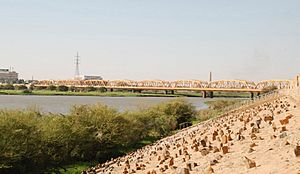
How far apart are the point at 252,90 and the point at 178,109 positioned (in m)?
61.1

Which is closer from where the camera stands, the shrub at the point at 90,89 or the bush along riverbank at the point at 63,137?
the bush along riverbank at the point at 63,137

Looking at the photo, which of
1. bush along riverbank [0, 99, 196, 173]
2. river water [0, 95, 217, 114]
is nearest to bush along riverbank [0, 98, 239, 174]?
bush along riverbank [0, 99, 196, 173]

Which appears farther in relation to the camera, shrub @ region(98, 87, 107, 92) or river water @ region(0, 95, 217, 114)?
shrub @ region(98, 87, 107, 92)

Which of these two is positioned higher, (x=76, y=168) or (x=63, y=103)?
(x=63, y=103)

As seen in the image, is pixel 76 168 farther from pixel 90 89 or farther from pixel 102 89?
pixel 90 89

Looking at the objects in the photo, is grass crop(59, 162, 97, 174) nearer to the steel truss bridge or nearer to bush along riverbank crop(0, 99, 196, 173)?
bush along riverbank crop(0, 99, 196, 173)

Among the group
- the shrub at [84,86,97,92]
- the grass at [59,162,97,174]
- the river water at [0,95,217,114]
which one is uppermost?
the shrub at [84,86,97,92]

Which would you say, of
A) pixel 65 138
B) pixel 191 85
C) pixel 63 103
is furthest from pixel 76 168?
pixel 191 85

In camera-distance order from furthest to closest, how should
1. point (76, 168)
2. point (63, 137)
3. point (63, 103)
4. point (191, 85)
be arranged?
point (191, 85), point (63, 103), point (63, 137), point (76, 168)

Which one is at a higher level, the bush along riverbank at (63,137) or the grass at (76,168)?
the bush along riverbank at (63,137)

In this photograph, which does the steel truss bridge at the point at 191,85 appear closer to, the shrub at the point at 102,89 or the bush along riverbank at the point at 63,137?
the shrub at the point at 102,89

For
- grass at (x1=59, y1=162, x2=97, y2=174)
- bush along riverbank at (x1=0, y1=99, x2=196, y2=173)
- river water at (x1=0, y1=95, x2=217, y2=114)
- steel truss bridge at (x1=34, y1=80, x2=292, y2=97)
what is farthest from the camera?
steel truss bridge at (x1=34, y1=80, x2=292, y2=97)

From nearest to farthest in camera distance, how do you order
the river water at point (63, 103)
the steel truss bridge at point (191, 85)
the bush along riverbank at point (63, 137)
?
1. the bush along riverbank at point (63, 137)
2. the river water at point (63, 103)
3. the steel truss bridge at point (191, 85)

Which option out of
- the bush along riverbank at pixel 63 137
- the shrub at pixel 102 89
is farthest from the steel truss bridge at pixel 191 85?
the bush along riverbank at pixel 63 137
